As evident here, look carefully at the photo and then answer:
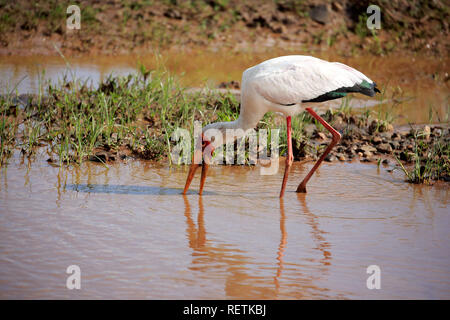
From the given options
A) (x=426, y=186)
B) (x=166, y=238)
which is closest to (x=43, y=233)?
(x=166, y=238)

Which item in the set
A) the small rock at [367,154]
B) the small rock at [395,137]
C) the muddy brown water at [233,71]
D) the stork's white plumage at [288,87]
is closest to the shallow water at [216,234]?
the stork's white plumage at [288,87]

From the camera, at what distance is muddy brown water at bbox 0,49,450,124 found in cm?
870

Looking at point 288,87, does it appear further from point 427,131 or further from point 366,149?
point 427,131

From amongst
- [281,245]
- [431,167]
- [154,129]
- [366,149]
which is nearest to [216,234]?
[281,245]

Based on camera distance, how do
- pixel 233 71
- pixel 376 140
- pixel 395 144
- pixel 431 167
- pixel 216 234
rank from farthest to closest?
pixel 233 71 → pixel 376 140 → pixel 395 144 → pixel 431 167 → pixel 216 234

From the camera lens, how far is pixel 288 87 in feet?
17.6

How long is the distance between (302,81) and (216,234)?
67.9 inches

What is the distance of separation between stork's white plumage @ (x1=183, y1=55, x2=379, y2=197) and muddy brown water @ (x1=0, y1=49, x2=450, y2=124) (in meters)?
2.56

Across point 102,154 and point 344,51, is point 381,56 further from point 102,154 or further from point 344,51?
point 102,154

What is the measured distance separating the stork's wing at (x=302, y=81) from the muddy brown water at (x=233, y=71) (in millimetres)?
2615

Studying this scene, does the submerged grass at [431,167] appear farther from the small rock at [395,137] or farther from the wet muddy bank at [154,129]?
the small rock at [395,137]

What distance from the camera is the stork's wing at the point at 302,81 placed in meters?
5.33

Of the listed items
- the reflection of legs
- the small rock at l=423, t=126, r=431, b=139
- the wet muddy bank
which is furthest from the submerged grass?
the reflection of legs

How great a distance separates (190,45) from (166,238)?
8.29m
